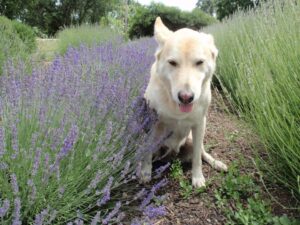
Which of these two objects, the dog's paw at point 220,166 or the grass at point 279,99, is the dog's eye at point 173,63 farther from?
the dog's paw at point 220,166

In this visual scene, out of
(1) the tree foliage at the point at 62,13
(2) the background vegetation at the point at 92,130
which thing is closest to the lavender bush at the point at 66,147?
(2) the background vegetation at the point at 92,130

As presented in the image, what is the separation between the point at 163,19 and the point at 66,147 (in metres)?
13.0

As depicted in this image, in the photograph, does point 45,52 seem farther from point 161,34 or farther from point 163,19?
point 163,19

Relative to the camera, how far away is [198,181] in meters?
2.40

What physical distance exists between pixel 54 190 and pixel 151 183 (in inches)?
33.8

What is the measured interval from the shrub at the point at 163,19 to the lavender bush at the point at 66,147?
36.4 feet

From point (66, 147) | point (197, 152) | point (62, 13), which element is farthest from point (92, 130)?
point (62, 13)

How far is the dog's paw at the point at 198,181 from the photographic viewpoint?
2.38 meters

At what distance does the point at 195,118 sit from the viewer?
2365mm

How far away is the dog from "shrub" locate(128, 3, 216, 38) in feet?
35.8

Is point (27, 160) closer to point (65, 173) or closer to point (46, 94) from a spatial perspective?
point (65, 173)

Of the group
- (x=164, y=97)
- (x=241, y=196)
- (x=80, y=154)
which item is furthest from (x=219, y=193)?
(x=80, y=154)

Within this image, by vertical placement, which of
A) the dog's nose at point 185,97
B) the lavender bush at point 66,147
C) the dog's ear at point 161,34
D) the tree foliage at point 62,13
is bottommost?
the tree foliage at point 62,13

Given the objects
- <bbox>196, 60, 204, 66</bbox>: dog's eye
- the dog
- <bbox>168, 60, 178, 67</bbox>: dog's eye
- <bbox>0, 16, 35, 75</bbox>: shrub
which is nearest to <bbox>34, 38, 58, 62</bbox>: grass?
<bbox>0, 16, 35, 75</bbox>: shrub
